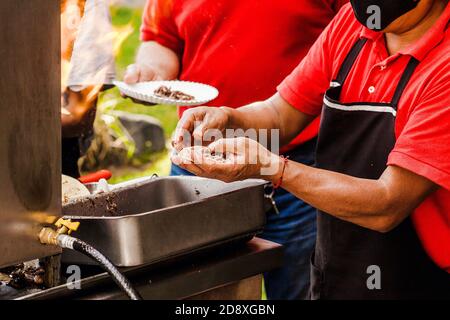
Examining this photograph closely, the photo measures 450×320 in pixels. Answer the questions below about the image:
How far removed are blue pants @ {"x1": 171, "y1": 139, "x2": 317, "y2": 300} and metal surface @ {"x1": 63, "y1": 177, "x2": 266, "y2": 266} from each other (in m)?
0.89

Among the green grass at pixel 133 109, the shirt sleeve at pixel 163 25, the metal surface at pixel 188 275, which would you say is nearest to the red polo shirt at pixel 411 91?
the metal surface at pixel 188 275

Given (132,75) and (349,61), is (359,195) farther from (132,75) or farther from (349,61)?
(132,75)

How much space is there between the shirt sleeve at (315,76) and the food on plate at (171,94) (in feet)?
1.56

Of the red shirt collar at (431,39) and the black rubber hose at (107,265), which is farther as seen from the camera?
the red shirt collar at (431,39)

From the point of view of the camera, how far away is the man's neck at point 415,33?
2.29 meters

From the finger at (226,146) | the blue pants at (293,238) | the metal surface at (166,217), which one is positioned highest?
the finger at (226,146)

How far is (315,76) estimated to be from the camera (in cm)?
272

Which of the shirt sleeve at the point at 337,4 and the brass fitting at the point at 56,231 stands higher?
the shirt sleeve at the point at 337,4

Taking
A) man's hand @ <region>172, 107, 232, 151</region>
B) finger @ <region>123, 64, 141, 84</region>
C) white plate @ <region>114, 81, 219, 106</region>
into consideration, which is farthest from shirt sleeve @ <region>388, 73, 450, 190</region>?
finger @ <region>123, 64, 141, 84</region>

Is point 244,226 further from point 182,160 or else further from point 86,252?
point 86,252

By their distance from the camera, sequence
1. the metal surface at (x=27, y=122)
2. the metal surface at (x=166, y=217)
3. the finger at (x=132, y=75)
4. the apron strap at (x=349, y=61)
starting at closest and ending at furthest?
the metal surface at (x=27, y=122), the metal surface at (x=166, y=217), the apron strap at (x=349, y=61), the finger at (x=132, y=75)

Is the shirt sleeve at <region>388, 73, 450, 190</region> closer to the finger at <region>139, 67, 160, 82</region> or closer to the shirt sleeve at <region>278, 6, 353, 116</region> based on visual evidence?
→ the shirt sleeve at <region>278, 6, 353, 116</region>

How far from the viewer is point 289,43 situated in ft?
10.9

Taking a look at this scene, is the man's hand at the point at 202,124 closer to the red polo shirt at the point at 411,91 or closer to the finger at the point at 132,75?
the red polo shirt at the point at 411,91
